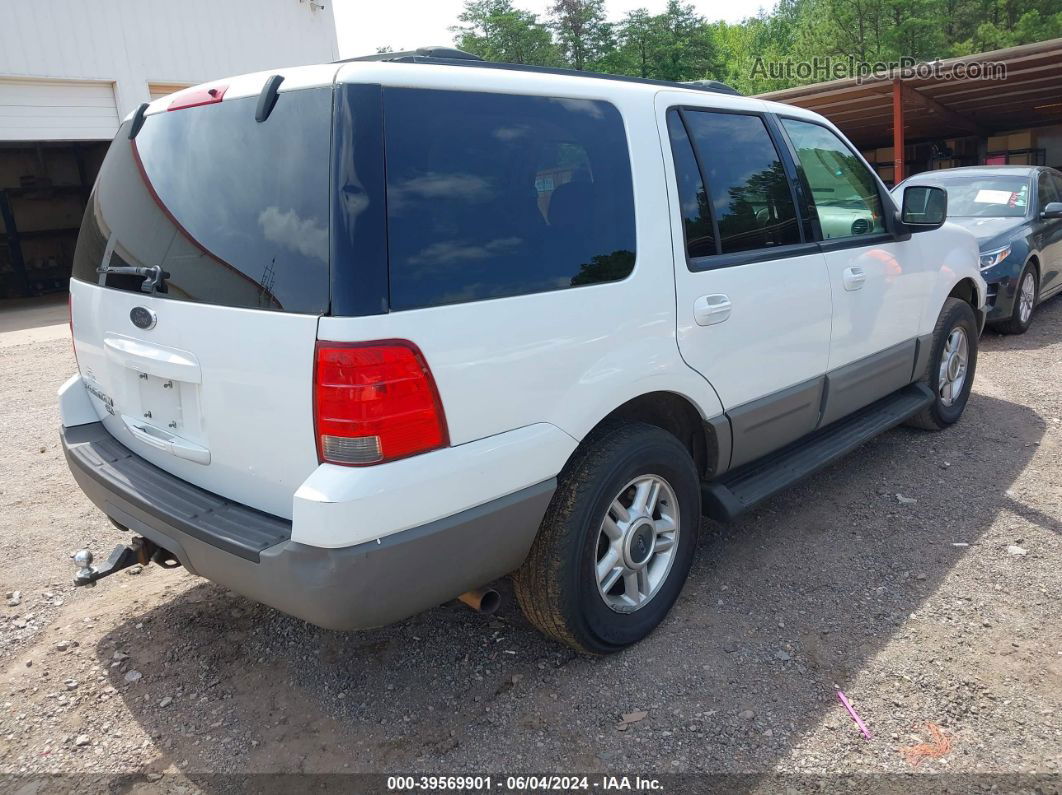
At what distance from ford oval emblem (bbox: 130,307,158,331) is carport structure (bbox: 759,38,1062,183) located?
12.3 m

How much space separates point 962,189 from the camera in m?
8.55

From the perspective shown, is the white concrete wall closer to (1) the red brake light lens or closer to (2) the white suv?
(2) the white suv

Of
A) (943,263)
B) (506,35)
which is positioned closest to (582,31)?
(506,35)

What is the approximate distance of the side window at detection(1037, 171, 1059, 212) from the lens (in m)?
8.17

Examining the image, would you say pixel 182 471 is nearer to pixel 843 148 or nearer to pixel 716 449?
pixel 716 449

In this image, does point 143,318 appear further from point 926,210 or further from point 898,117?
point 898,117

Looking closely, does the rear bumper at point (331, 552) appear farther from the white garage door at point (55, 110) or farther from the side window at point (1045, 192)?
the white garage door at point (55, 110)

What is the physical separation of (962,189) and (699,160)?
696cm

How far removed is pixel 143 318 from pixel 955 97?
16.0m

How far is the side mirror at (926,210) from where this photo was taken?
417 cm

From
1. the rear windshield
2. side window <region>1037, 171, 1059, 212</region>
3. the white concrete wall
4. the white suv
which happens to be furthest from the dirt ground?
the white concrete wall

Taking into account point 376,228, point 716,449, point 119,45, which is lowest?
point 716,449

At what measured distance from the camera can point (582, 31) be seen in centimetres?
3775

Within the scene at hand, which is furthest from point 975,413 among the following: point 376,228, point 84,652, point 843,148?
point 84,652
